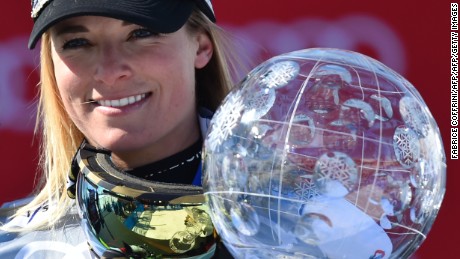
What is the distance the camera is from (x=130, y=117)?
6.10 ft

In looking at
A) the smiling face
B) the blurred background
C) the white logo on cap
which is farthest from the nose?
the blurred background

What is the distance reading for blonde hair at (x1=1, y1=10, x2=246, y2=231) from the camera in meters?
2.18

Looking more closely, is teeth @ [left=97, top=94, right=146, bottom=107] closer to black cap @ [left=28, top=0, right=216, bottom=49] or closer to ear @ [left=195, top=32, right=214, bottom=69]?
black cap @ [left=28, top=0, right=216, bottom=49]

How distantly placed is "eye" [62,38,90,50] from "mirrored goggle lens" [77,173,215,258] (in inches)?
14.7

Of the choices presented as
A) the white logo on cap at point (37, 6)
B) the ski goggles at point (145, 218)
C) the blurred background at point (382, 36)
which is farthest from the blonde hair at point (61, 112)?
the blurred background at point (382, 36)

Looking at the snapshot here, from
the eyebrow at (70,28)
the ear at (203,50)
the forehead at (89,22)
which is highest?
the forehead at (89,22)

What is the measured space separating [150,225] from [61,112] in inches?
31.5

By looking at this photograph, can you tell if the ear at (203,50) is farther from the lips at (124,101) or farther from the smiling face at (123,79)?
the lips at (124,101)

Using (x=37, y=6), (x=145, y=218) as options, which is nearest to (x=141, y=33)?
(x=37, y=6)

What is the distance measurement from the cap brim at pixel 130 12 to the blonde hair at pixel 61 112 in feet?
0.75

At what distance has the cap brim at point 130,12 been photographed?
176 cm

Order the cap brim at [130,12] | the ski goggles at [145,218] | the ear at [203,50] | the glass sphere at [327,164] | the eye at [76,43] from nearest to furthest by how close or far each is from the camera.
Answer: the glass sphere at [327,164]
the ski goggles at [145,218]
the cap brim at [130,12]
the eye at [76,43]
the ear at [203,50]

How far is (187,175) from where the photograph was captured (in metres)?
2.02

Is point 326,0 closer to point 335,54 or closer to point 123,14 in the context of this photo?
point 123,14
